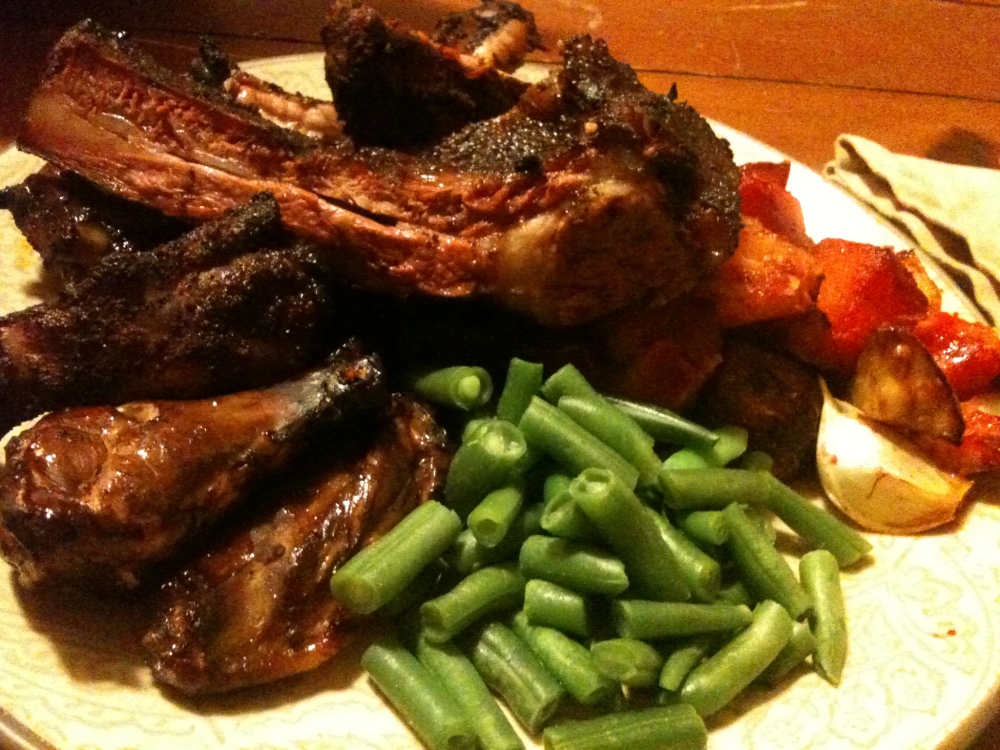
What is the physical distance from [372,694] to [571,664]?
1.36 ft

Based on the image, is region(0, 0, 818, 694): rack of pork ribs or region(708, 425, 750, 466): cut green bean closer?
region(0, 0, 818, 694): rack of pork ribs

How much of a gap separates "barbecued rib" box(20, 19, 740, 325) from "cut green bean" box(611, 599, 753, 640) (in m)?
0.72

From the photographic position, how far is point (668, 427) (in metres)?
2.23

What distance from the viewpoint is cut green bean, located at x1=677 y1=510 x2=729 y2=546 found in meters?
2.00

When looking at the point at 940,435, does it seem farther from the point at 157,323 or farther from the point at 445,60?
the point at 157,323

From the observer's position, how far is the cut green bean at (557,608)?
73.0 inches

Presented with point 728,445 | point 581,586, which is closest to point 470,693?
point 581,586

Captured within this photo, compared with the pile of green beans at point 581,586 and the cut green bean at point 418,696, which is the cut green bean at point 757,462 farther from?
the cut green bean at point 418,696

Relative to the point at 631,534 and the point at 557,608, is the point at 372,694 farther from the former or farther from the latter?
the point at 631,534

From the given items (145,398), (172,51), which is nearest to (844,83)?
(172,51)

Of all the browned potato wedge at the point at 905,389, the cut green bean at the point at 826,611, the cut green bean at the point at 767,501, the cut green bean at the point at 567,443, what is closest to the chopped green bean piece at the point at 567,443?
the cut green bean at the point at 567,443

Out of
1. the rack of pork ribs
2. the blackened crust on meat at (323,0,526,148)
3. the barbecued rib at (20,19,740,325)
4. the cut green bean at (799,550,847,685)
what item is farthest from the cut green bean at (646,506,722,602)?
the blackened crust on meat at (323,0,526,148)

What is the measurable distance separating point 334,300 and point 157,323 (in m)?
0.40

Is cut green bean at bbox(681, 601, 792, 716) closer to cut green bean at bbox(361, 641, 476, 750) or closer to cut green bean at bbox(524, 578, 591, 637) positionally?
cut green bean at bbox(524, 578, 591, 637)
